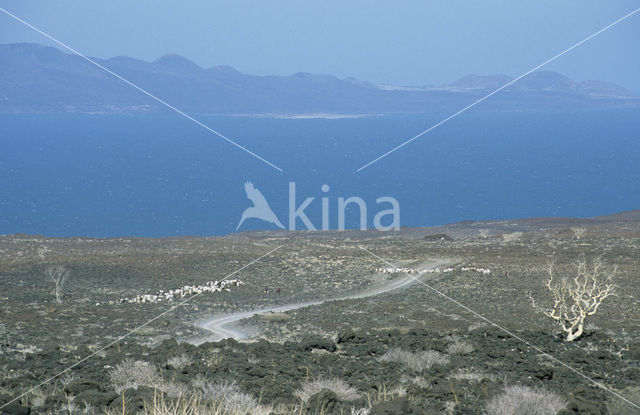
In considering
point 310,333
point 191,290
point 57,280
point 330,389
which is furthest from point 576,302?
point 57,280

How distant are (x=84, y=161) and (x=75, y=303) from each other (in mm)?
150916

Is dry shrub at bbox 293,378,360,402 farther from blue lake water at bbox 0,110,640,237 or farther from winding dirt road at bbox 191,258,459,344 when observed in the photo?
blue lake water at bbox 0,110,640,237

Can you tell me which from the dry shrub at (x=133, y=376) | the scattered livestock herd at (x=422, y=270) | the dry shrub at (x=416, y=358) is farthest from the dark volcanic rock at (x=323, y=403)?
the scattered livestock herd at (x=422, y=270)

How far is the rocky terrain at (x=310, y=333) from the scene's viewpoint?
1020cm

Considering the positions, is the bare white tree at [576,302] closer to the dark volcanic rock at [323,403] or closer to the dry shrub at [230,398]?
the dark volcanic rock at [323,403]

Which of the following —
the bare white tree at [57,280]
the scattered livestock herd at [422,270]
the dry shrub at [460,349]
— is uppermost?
the bare white tree at [57,280]

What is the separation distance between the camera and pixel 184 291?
26.9 m

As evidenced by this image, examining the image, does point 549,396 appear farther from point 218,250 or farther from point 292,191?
point 292,191

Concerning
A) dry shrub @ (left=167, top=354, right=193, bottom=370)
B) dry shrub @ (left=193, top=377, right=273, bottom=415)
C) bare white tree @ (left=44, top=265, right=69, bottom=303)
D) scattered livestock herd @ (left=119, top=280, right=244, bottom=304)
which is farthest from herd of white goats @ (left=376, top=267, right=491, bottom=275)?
dry shrub @ (left=193, top=377, right=273, bottom=415)

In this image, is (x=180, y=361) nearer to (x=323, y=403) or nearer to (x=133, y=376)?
(x=133, y=376)

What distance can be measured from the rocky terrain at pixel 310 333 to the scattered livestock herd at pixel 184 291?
44cm

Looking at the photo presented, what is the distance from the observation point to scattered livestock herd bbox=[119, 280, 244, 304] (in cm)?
2555

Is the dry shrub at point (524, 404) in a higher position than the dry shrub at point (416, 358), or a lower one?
higher

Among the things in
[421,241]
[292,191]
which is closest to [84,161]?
[292,191]
